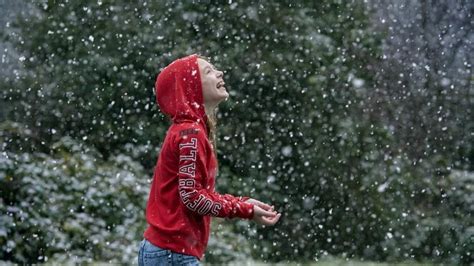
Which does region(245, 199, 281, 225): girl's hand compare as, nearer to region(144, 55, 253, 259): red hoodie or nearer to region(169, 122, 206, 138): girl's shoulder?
region(144, 55, 253, 259): red hoodie

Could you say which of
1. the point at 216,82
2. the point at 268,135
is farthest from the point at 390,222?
the point at 216,82

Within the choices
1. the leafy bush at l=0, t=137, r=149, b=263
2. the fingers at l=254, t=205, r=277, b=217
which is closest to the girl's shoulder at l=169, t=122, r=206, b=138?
the fingers at l=254, t=205, r=277, b=217

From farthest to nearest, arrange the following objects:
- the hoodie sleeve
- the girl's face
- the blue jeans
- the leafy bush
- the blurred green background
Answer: the blurred green background < the leafy bush < the girl's face < the blue jeans < the hoodie sleeve

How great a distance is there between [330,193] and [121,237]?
2.58m

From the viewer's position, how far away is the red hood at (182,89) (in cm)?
371

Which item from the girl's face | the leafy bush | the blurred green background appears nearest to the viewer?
the girl's face

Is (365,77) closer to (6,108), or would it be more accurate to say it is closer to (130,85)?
(130,85)

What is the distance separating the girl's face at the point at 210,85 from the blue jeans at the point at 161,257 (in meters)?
0.59

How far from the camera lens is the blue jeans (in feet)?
11.9

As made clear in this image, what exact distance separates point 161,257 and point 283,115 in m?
5.77

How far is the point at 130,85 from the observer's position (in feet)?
30.8

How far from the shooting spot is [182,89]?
12.3ft

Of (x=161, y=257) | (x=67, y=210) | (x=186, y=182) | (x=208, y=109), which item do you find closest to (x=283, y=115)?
(x=67, y=210)

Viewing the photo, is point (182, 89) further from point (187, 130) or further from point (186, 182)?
point (186, 182)
